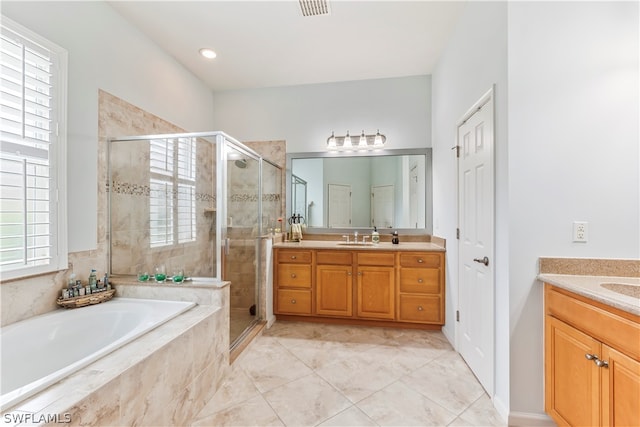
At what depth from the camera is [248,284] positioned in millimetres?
2857

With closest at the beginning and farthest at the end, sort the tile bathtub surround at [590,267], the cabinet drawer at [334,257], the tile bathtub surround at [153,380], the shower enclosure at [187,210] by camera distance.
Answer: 1. the tile bathtub surround at [153,380]
2. the tile bathtub surround at [590,267]
3. the shower enclosure at [187,210]
4. the cabinet drawer at [334,257]

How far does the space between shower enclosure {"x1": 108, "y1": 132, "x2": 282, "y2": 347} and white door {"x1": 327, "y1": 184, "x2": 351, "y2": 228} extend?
1.04 m

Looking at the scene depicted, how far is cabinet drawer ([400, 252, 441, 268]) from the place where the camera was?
2.72 meters

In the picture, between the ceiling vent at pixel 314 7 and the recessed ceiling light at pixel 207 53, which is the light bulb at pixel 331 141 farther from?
the recessed ceiling light at pixel 207 53

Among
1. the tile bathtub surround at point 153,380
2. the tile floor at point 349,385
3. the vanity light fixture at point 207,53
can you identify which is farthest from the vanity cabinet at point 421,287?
the vanity light fixture at point 207,53

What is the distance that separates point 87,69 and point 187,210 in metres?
1.26

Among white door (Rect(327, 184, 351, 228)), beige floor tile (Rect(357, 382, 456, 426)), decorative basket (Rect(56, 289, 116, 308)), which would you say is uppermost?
white door (Rect(327, 184, 351, 228))

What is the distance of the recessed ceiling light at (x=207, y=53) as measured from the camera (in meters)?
2.69

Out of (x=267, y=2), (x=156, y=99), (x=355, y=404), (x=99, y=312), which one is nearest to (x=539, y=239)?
(x=355, y=404)

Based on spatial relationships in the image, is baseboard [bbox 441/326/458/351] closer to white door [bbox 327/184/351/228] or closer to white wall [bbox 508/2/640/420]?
white wall [bbox 508/2/640/420]

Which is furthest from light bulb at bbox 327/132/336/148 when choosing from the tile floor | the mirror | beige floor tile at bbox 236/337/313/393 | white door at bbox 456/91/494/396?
beige floor tile at bbox 236/337/313/393

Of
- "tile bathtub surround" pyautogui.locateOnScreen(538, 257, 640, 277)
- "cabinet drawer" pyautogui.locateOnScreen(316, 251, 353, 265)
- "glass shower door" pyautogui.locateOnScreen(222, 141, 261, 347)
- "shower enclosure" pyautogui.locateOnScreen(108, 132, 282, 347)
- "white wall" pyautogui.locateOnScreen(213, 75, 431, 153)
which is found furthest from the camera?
"white wall" pyautogui.locateOnScreen(213, 75, 431, 153)

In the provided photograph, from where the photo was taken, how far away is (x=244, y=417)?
159cm

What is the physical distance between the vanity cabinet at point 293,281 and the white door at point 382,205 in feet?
3.27
